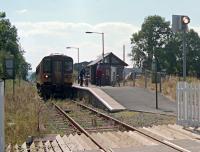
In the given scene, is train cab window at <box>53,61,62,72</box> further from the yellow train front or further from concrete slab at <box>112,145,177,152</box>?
concrete slab at <box>112,145,177,152</box>

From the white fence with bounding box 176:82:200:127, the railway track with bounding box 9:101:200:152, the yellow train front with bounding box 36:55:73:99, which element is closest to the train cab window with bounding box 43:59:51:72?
the yellow train front with bounding box 36:55:73:99

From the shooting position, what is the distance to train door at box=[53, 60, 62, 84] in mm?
32719

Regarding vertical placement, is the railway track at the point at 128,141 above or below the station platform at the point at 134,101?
below

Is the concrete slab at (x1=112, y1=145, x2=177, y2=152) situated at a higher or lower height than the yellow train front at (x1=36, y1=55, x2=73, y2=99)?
lower

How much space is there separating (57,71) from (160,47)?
66.4 m

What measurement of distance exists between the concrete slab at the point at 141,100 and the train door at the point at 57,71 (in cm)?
617

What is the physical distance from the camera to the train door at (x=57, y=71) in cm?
3272

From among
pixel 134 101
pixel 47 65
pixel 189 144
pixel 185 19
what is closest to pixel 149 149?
pixel 189 144

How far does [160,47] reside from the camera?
96.9 metres

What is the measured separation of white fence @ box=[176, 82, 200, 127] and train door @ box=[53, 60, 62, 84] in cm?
2025

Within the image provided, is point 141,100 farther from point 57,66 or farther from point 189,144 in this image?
point 189,144

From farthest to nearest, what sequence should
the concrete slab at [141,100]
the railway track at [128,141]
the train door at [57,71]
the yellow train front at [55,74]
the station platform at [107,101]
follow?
the train door at [57,71], the yellow train front at [55,74], the concrete slab at [141,100], the station platform at [107,101], the railway track at [128,141]

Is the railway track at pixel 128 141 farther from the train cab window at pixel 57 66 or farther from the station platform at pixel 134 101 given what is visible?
the train cab window at pixel 57 66

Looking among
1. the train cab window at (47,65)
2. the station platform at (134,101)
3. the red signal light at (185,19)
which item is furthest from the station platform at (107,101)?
the red signal light at (185,19)
